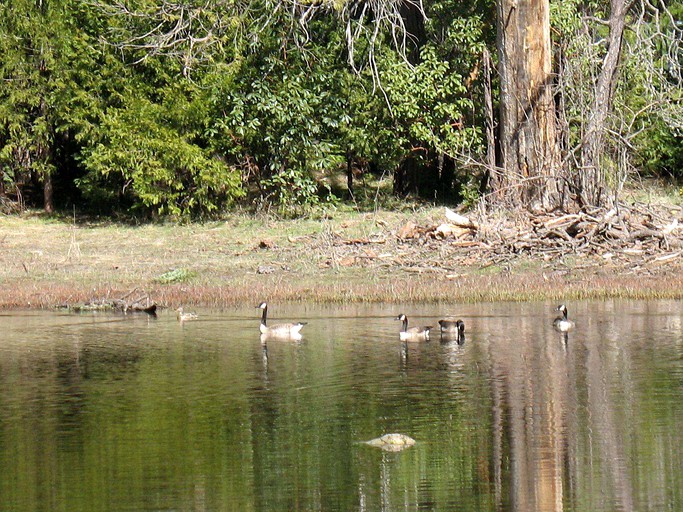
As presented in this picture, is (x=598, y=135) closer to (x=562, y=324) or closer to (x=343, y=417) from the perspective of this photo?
(x=562, y=324)

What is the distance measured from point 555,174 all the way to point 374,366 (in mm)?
13457

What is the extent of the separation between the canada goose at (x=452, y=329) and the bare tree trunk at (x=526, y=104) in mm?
11046

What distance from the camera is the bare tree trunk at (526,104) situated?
27.4m

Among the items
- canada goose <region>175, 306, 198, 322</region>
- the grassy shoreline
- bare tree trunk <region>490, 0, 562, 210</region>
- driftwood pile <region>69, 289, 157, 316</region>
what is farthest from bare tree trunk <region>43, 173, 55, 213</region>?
canada goose <region>175, 306, 198, 322</region>

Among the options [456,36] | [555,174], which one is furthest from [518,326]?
[456,36]

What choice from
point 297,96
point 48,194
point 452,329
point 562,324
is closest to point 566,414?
point 452,329

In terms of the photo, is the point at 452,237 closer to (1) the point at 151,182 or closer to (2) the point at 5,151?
(1) the point at 151,182

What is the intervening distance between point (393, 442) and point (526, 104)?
60.1 feet

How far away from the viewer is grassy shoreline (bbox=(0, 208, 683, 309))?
2111 cm

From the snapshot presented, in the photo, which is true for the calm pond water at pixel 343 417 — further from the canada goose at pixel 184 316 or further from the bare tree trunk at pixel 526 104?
the bare tree trunk at pixel 526 104

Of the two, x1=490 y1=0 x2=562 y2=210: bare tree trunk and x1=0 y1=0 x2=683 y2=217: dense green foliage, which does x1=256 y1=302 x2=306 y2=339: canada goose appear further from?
x1=0 y1=0 x2=683 y2=217: dense green foliage

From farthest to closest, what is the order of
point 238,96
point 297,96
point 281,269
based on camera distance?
point 297,96 → point 238,96 → point 281,269

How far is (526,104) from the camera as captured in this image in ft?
90.9

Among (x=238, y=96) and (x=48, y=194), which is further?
(x=48, y=194)
